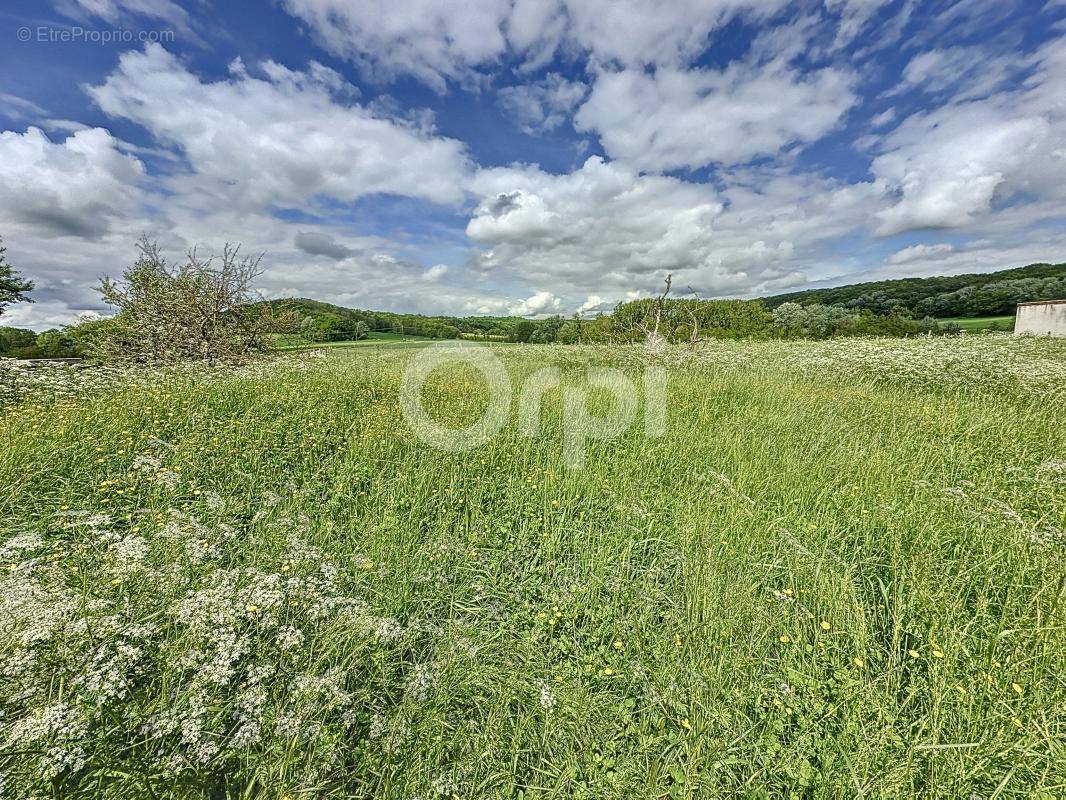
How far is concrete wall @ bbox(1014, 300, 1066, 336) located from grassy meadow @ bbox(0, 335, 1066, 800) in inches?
1298

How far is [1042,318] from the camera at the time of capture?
25.1 metres

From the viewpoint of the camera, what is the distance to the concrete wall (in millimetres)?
23781

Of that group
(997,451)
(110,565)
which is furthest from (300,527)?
(997,451)

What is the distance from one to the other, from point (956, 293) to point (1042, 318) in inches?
1507

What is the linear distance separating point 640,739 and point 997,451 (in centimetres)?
654

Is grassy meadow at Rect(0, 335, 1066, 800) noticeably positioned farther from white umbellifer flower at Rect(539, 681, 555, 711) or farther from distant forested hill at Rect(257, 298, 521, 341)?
distant forested hill at Rect(257, 298, 521, 341)

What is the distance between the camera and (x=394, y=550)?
307 cm

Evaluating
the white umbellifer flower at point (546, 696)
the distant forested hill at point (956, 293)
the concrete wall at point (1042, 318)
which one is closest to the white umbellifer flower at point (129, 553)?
the white umbellifer flower at point (546, 696)

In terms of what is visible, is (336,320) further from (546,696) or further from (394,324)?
(546,696)

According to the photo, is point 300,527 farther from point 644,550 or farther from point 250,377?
point 250,377

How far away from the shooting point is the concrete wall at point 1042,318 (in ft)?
78.0

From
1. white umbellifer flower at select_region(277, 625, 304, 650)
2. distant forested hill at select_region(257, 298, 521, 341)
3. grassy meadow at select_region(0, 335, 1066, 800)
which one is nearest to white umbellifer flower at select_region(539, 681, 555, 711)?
grassy meadow at select_region(0, 335, 1066, 800)

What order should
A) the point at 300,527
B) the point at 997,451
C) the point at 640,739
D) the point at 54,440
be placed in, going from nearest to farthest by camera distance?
the point at 640,739 < the point at 300,527 < the point at 54,440 < the point at 997,451

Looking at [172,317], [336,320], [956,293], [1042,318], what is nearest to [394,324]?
[336,320]
